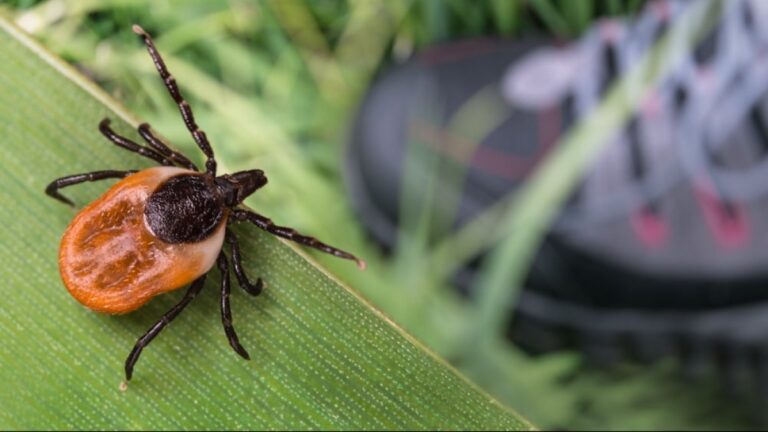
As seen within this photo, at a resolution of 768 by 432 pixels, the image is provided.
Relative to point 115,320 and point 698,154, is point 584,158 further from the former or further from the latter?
point 115,320

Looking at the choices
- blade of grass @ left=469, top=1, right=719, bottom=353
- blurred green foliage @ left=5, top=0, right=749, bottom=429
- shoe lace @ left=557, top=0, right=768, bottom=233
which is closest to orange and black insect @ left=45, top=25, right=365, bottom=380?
blurred green foliage @ left=5, top=0, right=749, bottom=429

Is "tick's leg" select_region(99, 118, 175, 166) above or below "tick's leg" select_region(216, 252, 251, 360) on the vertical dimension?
above

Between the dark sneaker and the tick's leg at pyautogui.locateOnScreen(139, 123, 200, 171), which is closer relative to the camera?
the tick's leg at pyautogui.locateOnScreen(139, 123, 200, 171)

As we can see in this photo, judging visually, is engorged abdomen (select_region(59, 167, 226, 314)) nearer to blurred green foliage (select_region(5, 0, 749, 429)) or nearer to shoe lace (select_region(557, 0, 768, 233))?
blurred green foliage (select_region(5, 0, 749, 429))

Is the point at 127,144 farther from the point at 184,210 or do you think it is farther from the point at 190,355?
the point at 190,355

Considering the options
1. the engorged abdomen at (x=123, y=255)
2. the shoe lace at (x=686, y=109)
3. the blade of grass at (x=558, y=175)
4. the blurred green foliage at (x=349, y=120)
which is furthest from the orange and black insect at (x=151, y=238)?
the shoe lace at (x=686, y=109)

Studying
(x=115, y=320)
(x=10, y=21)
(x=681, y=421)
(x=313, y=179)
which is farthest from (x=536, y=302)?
(x=10, y=21)

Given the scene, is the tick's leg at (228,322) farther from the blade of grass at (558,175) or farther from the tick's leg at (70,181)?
the blade of grass at (558,175)

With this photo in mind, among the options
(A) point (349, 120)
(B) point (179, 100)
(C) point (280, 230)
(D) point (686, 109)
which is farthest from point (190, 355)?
(D) point (686, 109)
